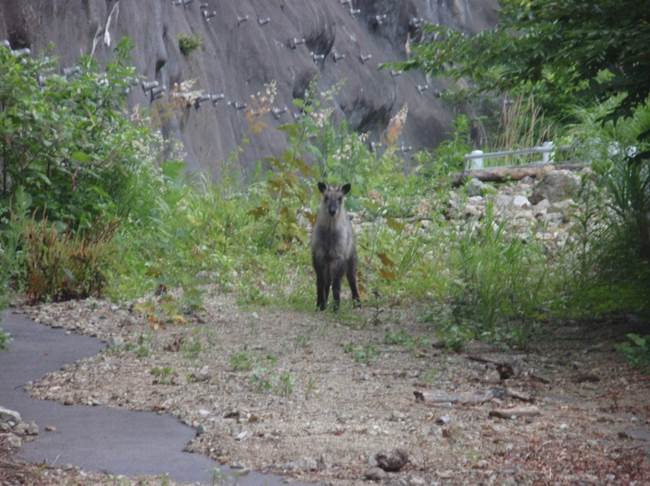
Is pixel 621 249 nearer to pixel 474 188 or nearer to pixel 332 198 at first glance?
pixel 332 198

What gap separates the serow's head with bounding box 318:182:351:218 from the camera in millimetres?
11148

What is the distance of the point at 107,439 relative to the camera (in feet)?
17.9

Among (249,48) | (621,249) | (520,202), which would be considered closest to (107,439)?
(621,249)

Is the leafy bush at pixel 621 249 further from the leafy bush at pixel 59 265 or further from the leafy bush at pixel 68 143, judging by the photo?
the leafy bush at pixel 68 143

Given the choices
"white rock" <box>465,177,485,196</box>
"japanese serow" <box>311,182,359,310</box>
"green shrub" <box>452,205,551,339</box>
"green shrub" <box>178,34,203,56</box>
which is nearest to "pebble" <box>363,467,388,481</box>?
"green shrub" <box>452,205,551,339</box>

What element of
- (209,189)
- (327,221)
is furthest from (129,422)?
(209,189)

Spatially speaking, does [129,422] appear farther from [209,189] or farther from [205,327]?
[209,189]

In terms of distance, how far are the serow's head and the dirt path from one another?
1.47 meters

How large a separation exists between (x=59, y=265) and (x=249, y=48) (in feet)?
49.6

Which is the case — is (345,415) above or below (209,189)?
below

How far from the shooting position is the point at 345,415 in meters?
5.96

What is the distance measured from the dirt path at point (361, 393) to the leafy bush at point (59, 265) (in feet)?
1.26

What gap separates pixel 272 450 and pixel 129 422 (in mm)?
976

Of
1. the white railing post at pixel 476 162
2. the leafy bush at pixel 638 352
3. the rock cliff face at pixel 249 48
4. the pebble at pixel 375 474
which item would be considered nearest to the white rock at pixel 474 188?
the white railing post at pixel 476 162
